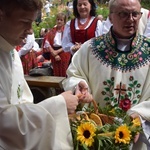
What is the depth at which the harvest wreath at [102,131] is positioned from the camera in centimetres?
172

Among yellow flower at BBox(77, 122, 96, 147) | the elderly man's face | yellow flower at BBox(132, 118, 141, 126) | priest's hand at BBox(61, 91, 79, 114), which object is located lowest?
yellow flower at BBox(132, 118, 141, 126)

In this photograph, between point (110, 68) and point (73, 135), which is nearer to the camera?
point (73, 135)

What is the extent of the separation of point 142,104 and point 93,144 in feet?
1.78

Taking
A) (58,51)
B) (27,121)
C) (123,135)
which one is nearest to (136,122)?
(123,135)

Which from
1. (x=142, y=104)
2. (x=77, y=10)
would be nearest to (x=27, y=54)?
(x=77, y=10)

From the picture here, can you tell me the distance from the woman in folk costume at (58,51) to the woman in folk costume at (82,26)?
0.93 m

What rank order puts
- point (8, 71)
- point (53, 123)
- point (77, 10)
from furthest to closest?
point (77, 10) < point (8, 71) < point (53, 123)

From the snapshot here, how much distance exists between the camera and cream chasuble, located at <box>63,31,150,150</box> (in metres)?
2.26

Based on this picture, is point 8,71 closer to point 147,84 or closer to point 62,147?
point 62,147

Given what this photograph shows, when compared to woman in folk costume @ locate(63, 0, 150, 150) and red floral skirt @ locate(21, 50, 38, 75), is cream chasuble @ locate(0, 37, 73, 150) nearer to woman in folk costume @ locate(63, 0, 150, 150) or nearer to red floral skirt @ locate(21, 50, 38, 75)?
woman in folk costume @ locate(63, 0, 150, 150)

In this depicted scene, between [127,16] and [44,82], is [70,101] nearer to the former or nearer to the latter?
[127,16]

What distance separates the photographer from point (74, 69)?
7.82ft

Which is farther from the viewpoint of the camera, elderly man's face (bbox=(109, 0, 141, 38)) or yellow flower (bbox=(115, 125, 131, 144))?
elderly man's face (bbox=(109, 0, 141, 38))

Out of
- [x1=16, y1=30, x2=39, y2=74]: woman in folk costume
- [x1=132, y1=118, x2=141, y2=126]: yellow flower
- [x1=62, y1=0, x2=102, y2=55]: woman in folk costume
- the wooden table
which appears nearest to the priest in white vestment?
[x1=132, y1=118, x2=141, y2=126]: yellow flower
